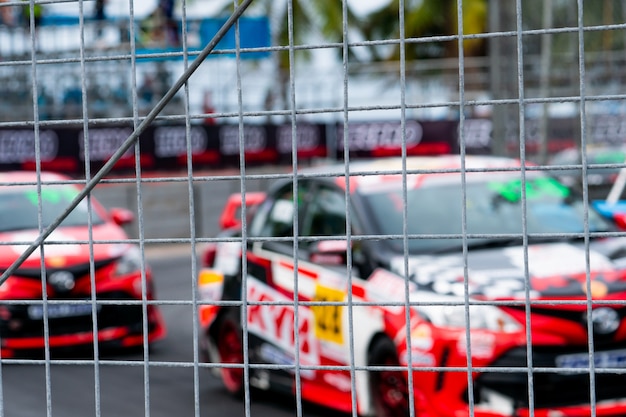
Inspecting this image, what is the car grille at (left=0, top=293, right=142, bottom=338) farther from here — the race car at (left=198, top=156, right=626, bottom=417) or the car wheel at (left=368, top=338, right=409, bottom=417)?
the car wheel at (left=368, top=338, right=409, bottom=417)

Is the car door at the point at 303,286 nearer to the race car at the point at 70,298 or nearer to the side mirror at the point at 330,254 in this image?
the side mirror at the point at 330,254

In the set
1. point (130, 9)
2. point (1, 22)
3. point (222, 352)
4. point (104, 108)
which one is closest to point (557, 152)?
point (104, 108)

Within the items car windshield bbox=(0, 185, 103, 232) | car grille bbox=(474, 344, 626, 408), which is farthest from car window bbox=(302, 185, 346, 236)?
car windshield bbox=(0, 185, 103, 232)

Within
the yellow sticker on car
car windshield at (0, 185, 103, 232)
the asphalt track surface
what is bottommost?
the asphalt track surface

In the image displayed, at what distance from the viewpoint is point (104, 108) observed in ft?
66.1

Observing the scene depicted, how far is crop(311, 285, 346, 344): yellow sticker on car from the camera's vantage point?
5.60 m

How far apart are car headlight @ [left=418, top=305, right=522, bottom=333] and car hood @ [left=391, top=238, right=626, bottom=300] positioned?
76 millimetres

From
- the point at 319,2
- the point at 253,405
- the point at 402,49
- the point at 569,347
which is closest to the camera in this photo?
the point at 402,49

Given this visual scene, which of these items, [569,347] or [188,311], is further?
→ [188,311]

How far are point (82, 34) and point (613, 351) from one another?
10.6 feet

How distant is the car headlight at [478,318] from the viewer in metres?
5.00

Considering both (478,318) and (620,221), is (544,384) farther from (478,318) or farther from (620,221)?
(620,221)

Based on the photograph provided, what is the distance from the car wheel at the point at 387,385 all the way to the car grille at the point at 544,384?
1.23 feet

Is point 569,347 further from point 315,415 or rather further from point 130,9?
point 130,9
